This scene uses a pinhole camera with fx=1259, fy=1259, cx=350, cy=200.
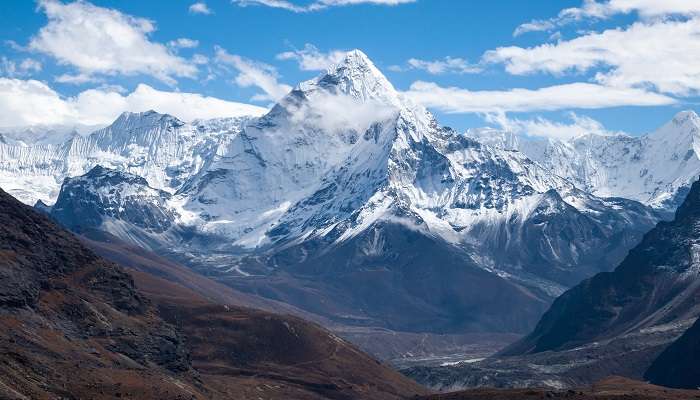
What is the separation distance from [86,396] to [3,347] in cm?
1499

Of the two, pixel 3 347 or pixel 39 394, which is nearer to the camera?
pixel 39 394

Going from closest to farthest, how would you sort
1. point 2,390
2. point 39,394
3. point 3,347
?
point 2,390
point 39,394
point 3,347

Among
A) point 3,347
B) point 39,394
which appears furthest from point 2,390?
point 3,347

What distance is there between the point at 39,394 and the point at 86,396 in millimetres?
16490

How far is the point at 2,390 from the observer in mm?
168375

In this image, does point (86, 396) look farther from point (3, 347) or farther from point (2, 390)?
point (2, 390)

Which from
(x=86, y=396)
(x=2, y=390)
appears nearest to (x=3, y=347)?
(x=86, y=396)

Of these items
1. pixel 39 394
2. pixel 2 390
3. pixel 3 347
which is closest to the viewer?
pixel 2 390

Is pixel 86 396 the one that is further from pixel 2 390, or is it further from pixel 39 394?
pixel 2 390

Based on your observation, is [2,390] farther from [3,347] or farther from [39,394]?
[3,347]

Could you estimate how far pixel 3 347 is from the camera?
19675 cm

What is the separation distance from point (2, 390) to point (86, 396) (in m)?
31.1

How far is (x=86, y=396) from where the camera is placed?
652ft

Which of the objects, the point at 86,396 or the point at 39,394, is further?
the point at 86,396
